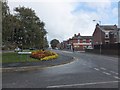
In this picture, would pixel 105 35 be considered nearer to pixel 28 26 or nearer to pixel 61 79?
pixel 28 26

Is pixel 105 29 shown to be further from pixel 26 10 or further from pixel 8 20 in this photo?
pixel 8 20

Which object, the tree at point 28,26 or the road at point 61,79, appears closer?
the road at point 61,79

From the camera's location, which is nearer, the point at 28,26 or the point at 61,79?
the point at 61,79

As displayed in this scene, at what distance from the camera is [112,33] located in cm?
8144

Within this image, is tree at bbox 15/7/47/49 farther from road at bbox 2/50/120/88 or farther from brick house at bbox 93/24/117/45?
road at bbox 2/50/120/88

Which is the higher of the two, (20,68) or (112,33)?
(112,33)

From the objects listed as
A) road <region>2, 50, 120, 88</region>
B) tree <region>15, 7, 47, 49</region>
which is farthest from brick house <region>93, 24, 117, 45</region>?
road <region>2, 50, 120, 88</region>

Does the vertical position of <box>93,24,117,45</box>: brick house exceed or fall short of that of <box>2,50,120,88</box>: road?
it exceeds it

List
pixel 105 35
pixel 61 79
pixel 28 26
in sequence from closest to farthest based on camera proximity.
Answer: pixel 61 79
pixel 28 26
pixel 105 35

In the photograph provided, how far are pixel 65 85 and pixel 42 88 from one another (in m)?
1.27

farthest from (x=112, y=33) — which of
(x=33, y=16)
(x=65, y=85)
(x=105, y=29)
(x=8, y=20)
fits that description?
(x=65, y=85)

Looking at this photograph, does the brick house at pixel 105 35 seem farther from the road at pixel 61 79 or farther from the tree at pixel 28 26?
the road at pixel 61 79

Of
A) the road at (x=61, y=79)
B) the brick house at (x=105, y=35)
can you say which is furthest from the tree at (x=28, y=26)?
the road at (x=61, y=79)

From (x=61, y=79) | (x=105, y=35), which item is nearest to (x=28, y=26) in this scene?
(x=61, y=79)
